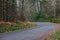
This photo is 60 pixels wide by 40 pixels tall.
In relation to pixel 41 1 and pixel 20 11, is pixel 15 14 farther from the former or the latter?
A: pixel 41 1

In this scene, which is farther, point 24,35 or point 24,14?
point 24,14

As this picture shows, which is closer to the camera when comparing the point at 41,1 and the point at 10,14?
the point at 10,14

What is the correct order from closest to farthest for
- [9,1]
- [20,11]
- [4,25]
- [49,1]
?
[4,25] → [9,1] → [20,11] → [49,1]

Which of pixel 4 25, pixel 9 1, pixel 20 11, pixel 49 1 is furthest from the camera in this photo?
pixel 49 1

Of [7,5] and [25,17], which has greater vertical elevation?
[7,5]

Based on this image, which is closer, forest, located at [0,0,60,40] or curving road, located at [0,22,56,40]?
curving road, located at [0,22,56,40]

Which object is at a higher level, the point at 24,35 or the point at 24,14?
the point at 24,14

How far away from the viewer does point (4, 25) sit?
77.6 feet

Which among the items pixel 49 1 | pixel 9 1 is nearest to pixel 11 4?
pixel 9 1

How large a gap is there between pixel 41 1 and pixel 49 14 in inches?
259

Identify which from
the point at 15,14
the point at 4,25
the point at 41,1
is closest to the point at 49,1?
the point at 41,1

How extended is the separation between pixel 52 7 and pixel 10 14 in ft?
103

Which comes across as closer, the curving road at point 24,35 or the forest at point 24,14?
the curving road at point 24,35

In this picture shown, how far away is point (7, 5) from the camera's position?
29844 millimetres
